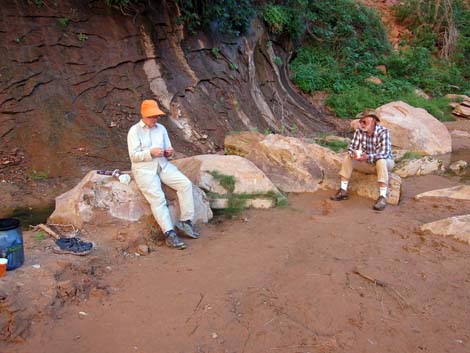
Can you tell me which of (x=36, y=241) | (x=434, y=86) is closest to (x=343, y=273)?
(x=36, y=241)

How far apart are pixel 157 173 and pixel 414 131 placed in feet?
23.0

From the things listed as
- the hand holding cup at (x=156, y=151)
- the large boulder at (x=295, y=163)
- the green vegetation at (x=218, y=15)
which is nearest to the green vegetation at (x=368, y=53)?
the green vegetation at (x=218, y=15)

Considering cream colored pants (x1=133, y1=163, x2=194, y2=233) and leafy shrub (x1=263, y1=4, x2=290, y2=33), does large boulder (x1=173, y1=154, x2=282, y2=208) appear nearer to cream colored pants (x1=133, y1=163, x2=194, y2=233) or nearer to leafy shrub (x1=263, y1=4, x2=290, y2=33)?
cream colored pants (x1=133, y1=163, x2=194, y2=233)

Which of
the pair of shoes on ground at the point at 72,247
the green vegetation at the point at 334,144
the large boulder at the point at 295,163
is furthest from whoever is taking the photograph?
the green vegetation at the point at 334,144

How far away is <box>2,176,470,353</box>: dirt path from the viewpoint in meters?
3.06

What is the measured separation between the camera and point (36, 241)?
14.0 ft

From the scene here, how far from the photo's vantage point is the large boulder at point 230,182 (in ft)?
18.7

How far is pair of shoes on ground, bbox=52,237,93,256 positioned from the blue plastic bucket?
0.45 m

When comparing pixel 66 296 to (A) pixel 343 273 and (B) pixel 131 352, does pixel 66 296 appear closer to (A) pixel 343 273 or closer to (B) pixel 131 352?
(B) pixel 131 352

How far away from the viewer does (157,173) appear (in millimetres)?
4797

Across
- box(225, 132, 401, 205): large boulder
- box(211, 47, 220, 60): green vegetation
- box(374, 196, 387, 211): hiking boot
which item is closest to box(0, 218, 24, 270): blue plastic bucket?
box(225, 132, 401, 205): large boulder

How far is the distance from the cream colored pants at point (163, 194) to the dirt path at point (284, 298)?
1.04ft

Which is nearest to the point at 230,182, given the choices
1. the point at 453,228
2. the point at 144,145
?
the point at 144,145

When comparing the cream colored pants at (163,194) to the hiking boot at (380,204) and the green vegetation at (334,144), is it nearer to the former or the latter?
the hiking boot at (380,204)
